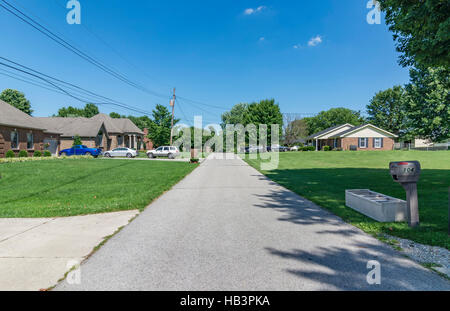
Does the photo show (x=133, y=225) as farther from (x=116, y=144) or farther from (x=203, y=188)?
(x=116, y=144)

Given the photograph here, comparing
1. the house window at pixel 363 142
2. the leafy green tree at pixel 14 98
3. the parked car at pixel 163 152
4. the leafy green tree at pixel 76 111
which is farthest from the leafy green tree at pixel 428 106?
the leafy green tree at pixel 76 111

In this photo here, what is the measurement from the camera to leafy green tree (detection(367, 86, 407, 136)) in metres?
66.4

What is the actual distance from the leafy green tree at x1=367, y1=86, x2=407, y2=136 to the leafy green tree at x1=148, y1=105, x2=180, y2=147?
59426 mm

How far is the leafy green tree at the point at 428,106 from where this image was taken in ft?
121

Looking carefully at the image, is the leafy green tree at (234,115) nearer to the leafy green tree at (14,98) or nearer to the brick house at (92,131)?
the brick house at (92,131)

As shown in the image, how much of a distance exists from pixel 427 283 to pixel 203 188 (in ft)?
27.3

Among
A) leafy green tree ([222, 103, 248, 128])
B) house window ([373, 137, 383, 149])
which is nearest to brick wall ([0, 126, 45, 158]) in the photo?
house window ([373, 137, 383, 149])

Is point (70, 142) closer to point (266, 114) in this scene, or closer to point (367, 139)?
point (266, 114)

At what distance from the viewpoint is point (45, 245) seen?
4.22m

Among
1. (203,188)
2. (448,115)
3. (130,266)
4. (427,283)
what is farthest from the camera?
(448,115)

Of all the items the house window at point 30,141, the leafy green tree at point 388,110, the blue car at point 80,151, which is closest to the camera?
the house window at point 30,141

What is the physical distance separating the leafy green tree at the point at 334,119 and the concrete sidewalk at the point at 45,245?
8948 centimetres

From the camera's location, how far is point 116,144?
45.1 m

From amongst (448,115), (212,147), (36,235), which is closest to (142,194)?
(36,235)
